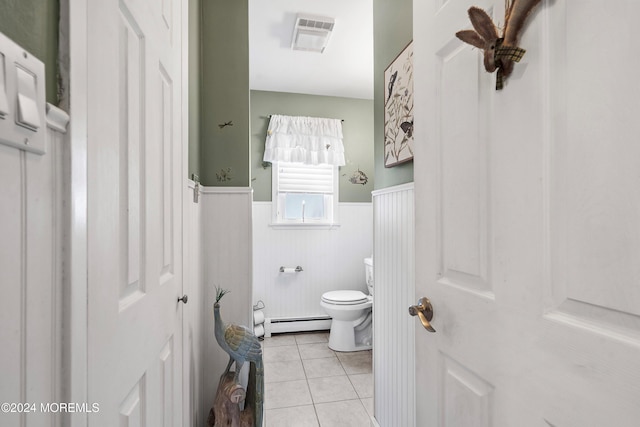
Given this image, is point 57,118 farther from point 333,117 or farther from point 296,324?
point 333,117

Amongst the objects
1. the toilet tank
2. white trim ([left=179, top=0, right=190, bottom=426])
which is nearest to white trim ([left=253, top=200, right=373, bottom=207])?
the toilet tank

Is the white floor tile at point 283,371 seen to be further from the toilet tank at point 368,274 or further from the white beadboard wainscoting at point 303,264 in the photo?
the toilet tank at point 368,274

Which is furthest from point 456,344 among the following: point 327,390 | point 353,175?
point 353,175

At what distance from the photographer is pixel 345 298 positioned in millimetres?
2961

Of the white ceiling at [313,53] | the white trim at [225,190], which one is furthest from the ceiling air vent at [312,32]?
the white trim at [225,190]

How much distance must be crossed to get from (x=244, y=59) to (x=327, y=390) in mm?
2323

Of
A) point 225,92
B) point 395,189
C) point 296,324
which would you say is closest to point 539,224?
point 395,189

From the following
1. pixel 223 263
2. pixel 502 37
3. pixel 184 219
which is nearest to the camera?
pixel 502 37

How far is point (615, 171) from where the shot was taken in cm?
44

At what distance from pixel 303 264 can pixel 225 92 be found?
208 cm

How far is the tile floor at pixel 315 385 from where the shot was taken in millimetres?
1925

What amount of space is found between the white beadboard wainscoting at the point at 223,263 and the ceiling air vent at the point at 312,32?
1327mm

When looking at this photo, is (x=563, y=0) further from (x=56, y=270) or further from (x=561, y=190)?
(x=56, y=270)

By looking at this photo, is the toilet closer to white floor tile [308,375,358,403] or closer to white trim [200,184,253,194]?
white floor tile [308,375,358,403]
